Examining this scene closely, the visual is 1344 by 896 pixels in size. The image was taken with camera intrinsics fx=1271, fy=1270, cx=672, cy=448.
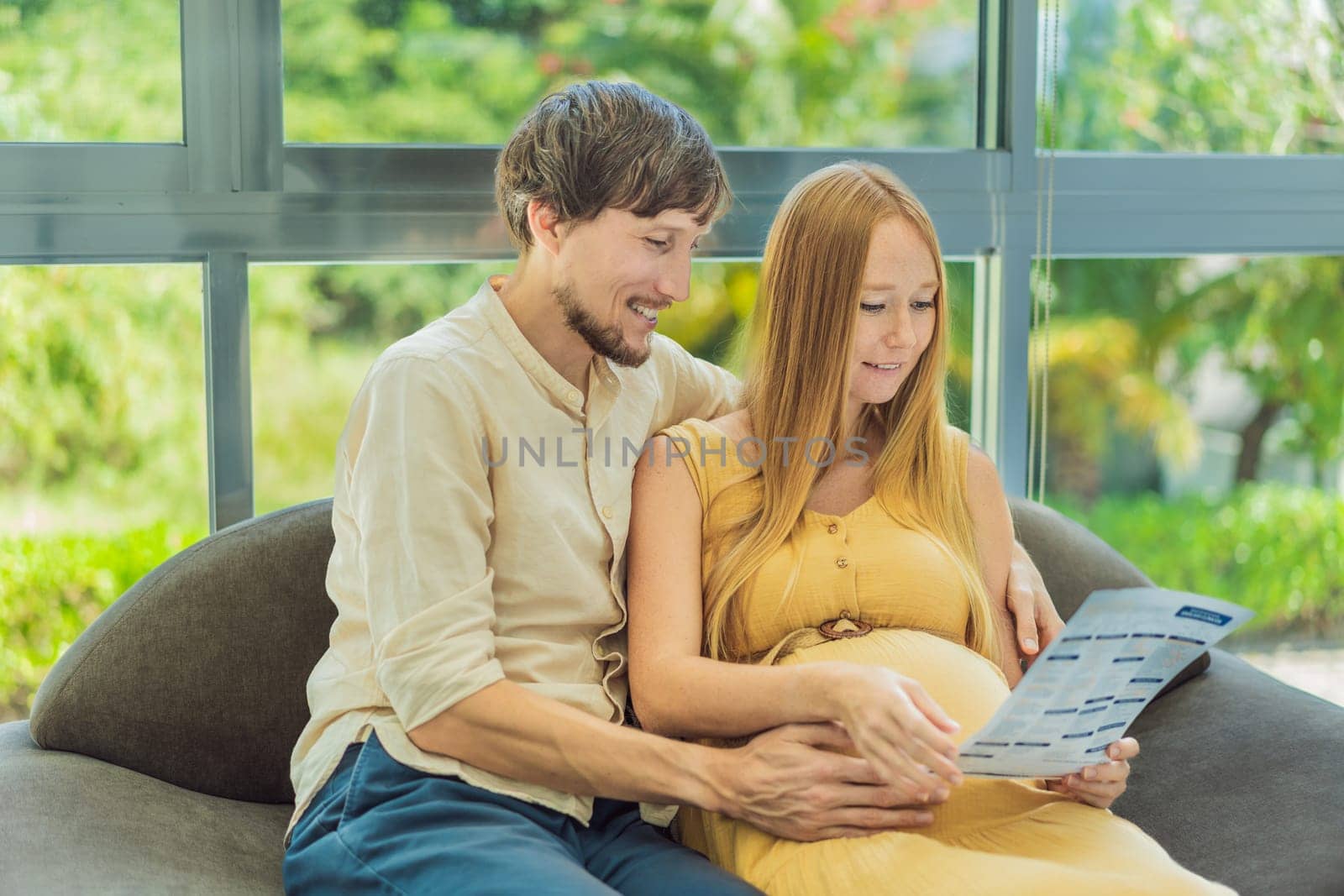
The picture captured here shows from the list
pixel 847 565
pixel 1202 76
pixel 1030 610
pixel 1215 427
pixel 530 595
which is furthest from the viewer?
pixel 1215 427

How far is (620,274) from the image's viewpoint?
159 centimetres

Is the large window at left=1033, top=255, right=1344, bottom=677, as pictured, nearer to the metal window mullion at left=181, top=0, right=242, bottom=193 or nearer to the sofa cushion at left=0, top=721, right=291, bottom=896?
the metal window mullion at left=181, top=0, right=242, bottom=193

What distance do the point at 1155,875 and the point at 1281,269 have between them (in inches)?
76.1

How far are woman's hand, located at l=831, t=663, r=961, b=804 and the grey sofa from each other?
53 cm

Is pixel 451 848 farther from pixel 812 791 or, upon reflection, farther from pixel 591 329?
pixel 591 329

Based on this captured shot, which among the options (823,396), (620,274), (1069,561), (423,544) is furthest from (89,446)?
(1069,561)

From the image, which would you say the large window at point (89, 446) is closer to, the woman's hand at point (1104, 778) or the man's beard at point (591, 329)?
the man's beard at point (591, 329)

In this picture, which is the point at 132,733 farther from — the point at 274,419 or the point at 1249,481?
the point at 1249,481

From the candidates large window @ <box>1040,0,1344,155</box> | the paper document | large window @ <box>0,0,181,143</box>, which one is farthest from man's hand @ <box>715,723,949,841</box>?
large window @ <box>1040,0,1344,155</box>

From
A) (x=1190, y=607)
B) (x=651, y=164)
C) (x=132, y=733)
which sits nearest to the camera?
(x=1190, y=607)

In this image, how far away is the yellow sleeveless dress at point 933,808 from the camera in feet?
4.62

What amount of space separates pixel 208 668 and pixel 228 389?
0.56m

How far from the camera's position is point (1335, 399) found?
9.95ft

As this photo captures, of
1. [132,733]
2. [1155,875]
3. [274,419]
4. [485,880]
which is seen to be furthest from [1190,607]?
[274,419]
